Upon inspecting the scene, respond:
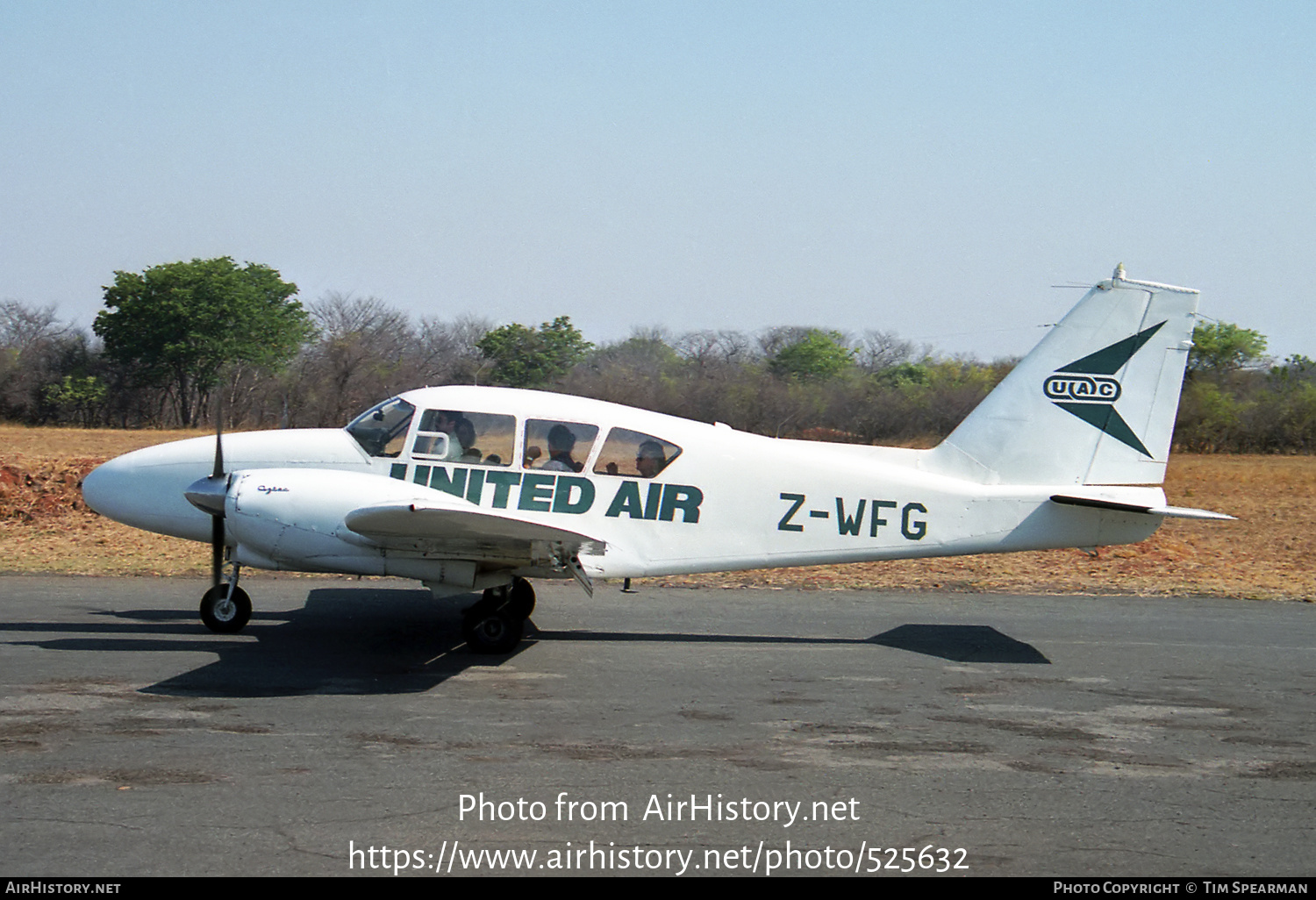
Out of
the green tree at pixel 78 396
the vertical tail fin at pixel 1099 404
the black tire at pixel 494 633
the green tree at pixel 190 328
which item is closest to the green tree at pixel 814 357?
the green tree at pixel 190 328

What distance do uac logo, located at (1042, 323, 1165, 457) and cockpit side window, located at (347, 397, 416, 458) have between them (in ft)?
19.2

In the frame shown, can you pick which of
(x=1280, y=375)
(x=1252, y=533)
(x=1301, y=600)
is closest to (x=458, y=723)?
(x=1301, y=600)

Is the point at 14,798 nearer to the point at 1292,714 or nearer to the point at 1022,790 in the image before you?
the point at 1022,790

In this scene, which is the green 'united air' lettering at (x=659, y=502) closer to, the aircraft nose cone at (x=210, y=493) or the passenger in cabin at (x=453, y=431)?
the passenger in cabin at (x=453, y=431)

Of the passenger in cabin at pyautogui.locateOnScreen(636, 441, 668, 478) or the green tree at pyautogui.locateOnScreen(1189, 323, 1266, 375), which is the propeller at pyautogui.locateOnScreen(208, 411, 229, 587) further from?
the green tree at pyautogui.locateOnScreen(1189, 323, 1266, 375)

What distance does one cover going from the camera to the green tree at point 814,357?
30656mm

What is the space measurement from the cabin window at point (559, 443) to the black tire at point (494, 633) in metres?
1.33

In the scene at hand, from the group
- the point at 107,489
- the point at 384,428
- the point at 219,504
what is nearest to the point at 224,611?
the point at 219,504

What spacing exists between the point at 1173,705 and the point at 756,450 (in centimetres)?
387

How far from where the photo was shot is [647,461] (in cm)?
948

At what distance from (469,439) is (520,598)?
1.54 m

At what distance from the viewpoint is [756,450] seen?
967 cm

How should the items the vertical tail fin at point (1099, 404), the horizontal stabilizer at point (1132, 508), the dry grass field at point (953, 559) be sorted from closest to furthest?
1. the horizontal stabilizer at point (1132, 508)
2. the vertical tail fin at point (1099, 404)
3. the dry grass field at point (953, 559)

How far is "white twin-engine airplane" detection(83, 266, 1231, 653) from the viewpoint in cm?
923
